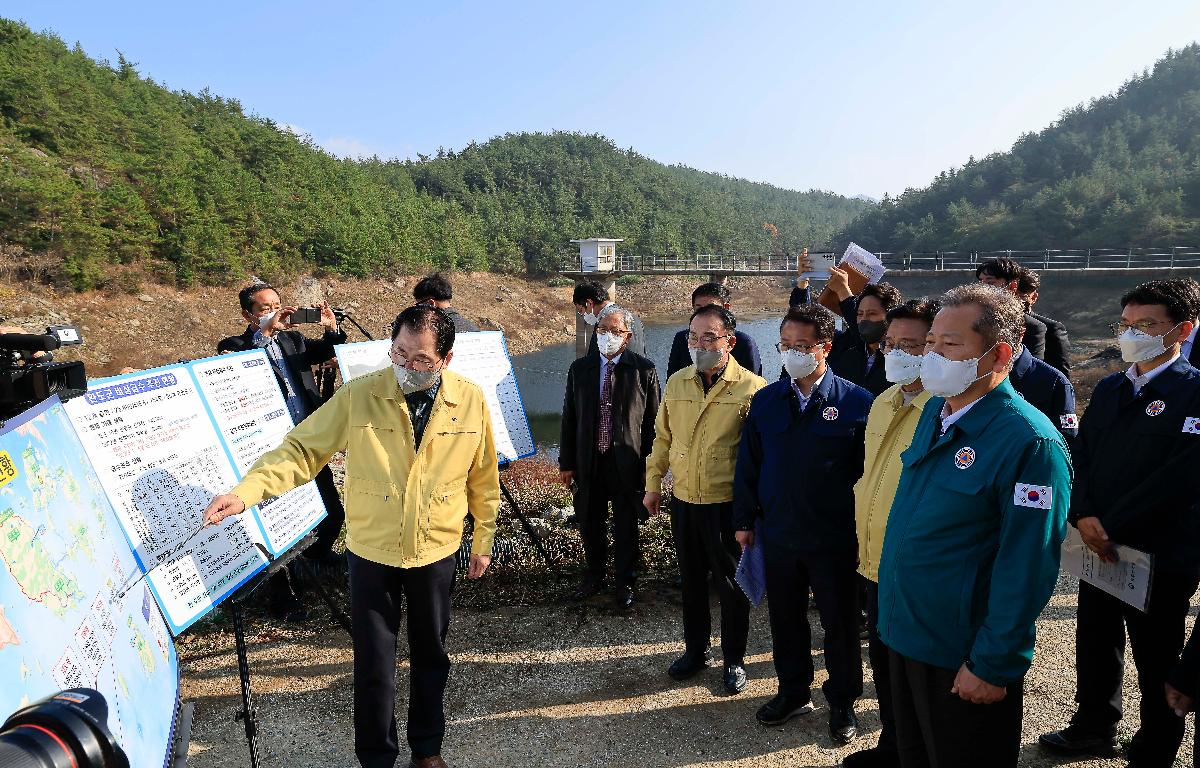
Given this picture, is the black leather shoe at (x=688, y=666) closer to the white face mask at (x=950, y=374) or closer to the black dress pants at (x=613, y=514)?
the black dress pants at (x=613, y=514)

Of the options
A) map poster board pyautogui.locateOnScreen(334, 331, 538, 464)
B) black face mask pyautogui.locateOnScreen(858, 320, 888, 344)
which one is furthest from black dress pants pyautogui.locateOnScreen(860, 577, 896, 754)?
map poster board pyautogui.locateOnScreen(334, 331, 538, 464)

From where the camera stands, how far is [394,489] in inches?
114

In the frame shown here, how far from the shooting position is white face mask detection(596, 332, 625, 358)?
15.2 feet

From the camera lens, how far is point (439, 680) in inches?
122

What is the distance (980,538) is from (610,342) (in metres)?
2.95

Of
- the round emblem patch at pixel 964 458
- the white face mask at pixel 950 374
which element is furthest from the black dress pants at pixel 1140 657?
the white face mask at pixel 950 374

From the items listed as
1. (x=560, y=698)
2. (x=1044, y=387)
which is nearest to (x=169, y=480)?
(x=560, y=698)

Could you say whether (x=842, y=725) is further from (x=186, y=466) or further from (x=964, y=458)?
(x=186, y=466)

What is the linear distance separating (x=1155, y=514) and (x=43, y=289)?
3094cm

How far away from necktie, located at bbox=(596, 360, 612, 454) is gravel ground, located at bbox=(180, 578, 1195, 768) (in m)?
1.20

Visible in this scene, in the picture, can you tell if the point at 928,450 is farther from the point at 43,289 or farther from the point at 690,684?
the point at 43,289

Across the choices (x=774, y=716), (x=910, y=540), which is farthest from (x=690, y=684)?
(x=910, y=540)

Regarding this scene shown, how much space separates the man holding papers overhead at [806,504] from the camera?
10.4ft

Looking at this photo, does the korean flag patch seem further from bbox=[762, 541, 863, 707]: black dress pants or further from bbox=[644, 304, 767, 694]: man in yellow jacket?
bbox=[644, 304, 767, 694]: man in yellow jacket
